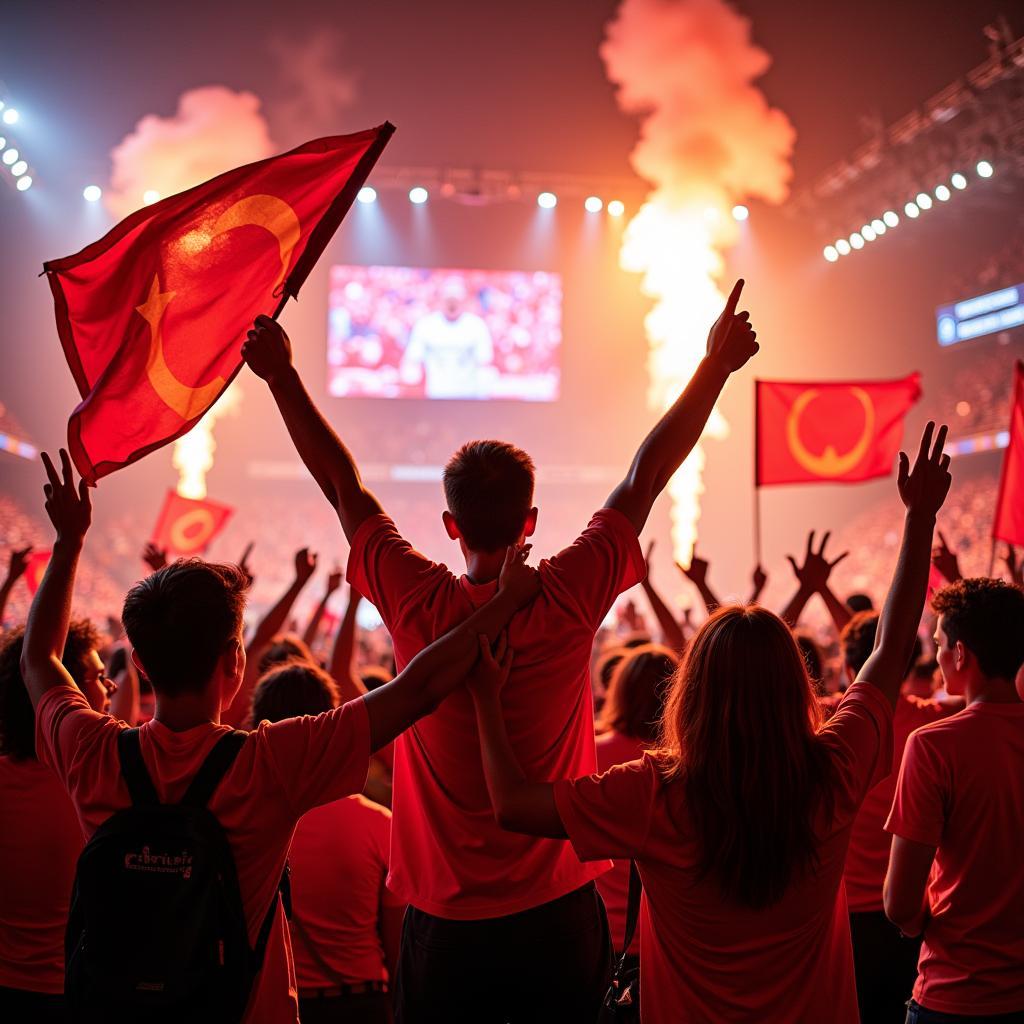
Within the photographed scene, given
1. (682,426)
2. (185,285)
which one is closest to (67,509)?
(185,285)

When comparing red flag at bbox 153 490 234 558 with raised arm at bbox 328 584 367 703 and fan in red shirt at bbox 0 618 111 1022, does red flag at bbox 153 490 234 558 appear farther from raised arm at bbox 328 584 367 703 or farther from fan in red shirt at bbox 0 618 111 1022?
fan in red shirt at bbox 0 618 111 1022

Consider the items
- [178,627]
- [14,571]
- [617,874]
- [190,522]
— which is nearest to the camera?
[178,627]

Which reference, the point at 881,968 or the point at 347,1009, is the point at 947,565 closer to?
the point at 881,968

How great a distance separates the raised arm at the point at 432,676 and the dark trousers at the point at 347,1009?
4.73ft

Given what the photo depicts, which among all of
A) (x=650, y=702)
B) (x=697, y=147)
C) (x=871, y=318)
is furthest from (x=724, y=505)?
(x=650, y=702)

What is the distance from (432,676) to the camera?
202 cm

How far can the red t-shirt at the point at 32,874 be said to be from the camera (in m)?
2.78

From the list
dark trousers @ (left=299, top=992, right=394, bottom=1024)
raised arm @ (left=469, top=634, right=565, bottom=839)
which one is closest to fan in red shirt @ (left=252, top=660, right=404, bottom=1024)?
dark trousers @ (left=299, top=992, right=394, bottom=1024)

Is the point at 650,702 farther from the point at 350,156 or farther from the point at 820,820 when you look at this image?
the point at 350,156

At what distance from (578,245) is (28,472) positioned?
16.7m

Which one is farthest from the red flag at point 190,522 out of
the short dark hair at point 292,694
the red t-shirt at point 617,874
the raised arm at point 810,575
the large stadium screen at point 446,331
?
the large stadium screen at point 446,331

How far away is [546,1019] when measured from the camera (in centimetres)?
226

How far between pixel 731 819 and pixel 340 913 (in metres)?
1.55

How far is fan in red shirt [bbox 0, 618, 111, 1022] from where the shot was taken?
9.12 feet
